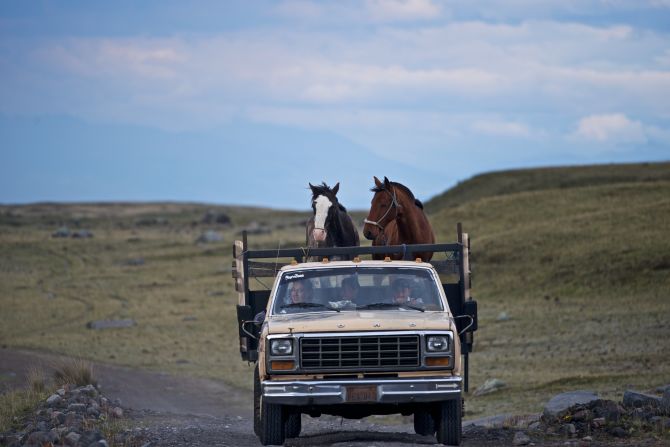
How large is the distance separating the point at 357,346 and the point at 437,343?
2.58 ft

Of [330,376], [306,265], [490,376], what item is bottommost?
[490,376]

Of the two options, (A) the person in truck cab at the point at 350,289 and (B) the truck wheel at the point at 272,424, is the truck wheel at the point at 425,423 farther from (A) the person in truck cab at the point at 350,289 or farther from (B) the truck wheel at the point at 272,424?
(B) the truck wheel at the point at 272,424

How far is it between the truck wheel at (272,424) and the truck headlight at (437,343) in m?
1.70

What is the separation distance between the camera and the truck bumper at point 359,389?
443 inches

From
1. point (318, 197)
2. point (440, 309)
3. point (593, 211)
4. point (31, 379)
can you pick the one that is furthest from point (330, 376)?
point (593, 211)

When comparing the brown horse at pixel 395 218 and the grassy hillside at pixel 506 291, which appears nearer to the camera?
the brown horse at pixel 395 218

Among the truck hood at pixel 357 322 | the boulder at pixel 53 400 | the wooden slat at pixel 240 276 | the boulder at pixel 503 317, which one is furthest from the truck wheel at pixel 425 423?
the boulder at pixel 503 317

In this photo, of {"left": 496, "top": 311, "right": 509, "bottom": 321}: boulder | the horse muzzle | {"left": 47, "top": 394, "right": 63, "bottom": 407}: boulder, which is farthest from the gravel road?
{"left": 496, "top": 311, "right": 509, "bottom": 321}: boulder

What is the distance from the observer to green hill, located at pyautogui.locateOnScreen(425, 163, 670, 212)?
216ft

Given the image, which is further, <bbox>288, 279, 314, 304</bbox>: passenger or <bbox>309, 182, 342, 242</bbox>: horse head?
<bbox>309, 182, 342, 242</bbox>: horse head

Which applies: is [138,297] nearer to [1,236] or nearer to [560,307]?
[560,307]

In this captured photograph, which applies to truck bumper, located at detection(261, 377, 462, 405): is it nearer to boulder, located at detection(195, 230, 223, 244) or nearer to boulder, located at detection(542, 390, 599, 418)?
boulder, located at detection(542, 390, 599, 418)

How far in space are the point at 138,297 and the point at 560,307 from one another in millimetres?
17165

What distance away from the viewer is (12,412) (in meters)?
15.9
